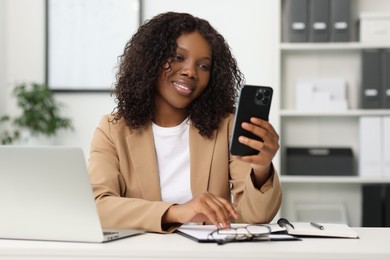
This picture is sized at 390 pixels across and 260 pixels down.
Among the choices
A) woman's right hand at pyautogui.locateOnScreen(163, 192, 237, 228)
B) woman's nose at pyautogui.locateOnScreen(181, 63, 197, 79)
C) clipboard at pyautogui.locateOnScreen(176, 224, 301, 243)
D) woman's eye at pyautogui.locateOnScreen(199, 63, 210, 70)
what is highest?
woman's eye at pyautogui.locateOnScreen(199, 63, 210, 70)

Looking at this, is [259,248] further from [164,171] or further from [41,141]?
[41,141]

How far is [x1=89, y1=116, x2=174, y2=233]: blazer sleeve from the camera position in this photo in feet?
4.96

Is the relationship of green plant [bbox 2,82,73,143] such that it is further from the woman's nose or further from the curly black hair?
the woman's nose

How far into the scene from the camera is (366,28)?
132 inches

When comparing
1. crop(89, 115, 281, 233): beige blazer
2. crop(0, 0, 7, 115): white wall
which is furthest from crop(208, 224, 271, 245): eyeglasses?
crop(0, 0, 7, 115): white wall

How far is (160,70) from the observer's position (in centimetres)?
188

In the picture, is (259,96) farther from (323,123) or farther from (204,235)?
(323,123)

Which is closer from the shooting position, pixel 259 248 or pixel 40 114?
pixel 259 248

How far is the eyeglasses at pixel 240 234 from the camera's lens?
4.23 ft

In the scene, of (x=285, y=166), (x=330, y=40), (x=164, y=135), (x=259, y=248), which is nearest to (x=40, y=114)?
(x=285, y=166)

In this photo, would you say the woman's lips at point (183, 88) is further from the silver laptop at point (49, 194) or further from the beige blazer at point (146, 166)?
the silver laptop at point (49, 194)

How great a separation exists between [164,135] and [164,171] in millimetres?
109

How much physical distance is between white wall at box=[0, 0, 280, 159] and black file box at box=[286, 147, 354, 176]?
1.78ft

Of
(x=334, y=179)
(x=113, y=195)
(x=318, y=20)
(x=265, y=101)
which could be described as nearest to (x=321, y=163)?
(x=334, y=179)
